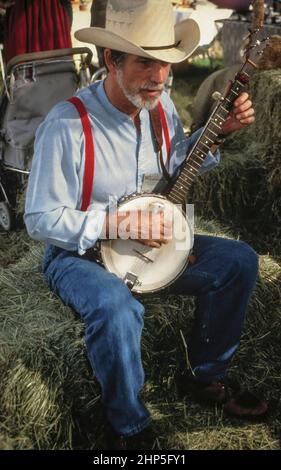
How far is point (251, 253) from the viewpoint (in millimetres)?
2900

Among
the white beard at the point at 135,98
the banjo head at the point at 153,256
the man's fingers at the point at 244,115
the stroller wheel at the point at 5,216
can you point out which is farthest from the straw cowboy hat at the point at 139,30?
the stroller wheel at the point at 5,216

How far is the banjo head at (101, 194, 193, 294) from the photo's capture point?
2771 millimetres

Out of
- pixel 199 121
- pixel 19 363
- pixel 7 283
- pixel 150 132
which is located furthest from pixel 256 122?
pixel 19 363

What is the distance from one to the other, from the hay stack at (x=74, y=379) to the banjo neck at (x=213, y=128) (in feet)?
1.83

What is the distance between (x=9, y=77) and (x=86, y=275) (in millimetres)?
2218

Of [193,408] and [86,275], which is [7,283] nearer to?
[86,275]

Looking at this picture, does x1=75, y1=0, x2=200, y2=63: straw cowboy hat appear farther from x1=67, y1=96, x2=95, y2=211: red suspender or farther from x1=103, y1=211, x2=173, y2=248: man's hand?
x1=103, y1=211, x2=173, y2=248: man's hand

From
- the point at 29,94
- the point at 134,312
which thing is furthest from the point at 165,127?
the point at 29,94

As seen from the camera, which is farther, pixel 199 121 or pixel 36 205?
pixel 199 121

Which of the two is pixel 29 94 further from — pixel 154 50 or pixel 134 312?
pixel 134 312

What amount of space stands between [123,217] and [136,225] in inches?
2.7

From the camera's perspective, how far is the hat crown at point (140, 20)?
260 cm

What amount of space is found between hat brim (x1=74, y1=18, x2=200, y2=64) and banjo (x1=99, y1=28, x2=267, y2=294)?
27 cm

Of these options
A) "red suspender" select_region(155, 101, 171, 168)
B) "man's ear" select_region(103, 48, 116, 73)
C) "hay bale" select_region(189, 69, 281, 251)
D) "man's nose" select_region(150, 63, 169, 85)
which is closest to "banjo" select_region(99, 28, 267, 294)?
"red suspender" select_region(155, 101, 171, 168)
